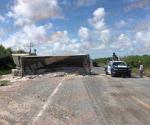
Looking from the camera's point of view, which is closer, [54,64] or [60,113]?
[60,113]

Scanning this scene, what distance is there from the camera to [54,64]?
49.9 metres

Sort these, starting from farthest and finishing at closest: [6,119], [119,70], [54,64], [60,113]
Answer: [54,64]
[119,70]
[60,113]
[6,119]

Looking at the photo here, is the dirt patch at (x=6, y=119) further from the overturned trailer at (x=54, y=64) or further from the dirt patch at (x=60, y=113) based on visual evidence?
the overturned trailer at (x=54, y=64)

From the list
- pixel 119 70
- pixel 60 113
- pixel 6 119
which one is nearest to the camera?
pixel 6 119

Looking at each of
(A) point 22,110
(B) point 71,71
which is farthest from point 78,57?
(A) point 22,110

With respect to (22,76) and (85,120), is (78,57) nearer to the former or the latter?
(22,76)

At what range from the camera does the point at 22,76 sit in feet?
158

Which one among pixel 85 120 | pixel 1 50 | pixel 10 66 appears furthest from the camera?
pixel 1 50

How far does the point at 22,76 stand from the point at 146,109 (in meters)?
34.5

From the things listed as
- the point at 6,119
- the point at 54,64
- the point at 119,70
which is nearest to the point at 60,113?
the point at 6,119

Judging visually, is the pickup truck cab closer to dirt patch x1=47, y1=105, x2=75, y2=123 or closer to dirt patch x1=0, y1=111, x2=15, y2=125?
dirt patch x1=47, y1=105, x2=75, y2=123

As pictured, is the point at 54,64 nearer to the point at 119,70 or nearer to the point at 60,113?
the point at 119,70

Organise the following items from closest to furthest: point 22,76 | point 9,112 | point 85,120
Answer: point 85,120 < point 9,112 < point 22,76

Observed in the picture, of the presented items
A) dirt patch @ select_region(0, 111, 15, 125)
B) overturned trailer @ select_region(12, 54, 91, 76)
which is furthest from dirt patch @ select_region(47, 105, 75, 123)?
overturned trailer @ select_region(12, 54, 91, 76)
